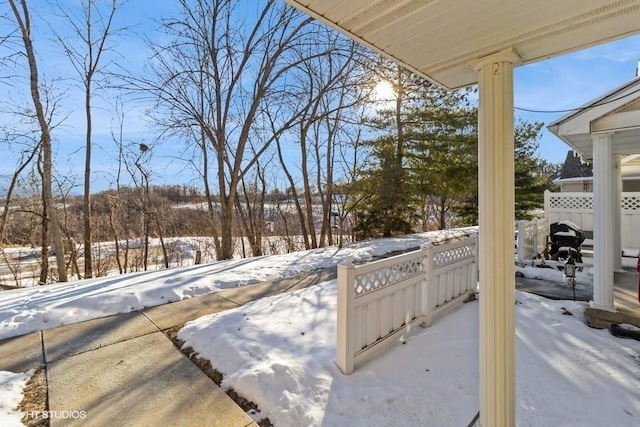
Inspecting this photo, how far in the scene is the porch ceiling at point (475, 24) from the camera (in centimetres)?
127

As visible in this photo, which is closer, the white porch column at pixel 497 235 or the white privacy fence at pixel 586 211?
the white porch column at pixel 497 235

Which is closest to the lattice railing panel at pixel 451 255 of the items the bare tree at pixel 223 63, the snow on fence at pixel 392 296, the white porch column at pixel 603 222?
the snow on fence at pixel 392 296

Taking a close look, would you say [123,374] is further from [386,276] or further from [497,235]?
[497,235]

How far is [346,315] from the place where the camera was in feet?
8.09

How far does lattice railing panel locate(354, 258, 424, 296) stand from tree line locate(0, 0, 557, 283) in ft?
20.7

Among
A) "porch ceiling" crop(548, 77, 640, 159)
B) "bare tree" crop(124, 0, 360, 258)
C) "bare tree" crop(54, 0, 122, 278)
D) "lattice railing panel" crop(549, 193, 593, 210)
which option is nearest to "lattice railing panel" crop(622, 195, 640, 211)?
"lattice railing panel" crop(549, 193, 593, 210)

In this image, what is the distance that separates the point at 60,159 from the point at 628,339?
11.1 m

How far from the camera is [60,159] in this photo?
762cm

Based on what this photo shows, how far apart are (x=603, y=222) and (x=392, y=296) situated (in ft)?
8.99

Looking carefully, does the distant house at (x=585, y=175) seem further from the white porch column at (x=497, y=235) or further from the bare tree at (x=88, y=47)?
the bare tree at (x=88, y=47)

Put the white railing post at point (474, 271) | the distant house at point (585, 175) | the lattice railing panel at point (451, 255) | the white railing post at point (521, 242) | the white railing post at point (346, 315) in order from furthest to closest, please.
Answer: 1. the distant house at point (585, 175)
2. the white railing post at point (521, 242)
3. the white railing post at point (474, 271)
4. the lattice railing panel at point (451, 255)
5. the white railing post at point (346, 315)

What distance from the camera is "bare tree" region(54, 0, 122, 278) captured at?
751 centimetres

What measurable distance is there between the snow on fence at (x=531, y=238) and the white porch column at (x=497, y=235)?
17.5ft

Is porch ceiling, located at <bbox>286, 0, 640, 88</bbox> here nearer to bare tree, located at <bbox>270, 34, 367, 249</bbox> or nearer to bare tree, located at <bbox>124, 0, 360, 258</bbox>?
bare tree, located at <bbox>124, 0, 360, 258</bbox>
